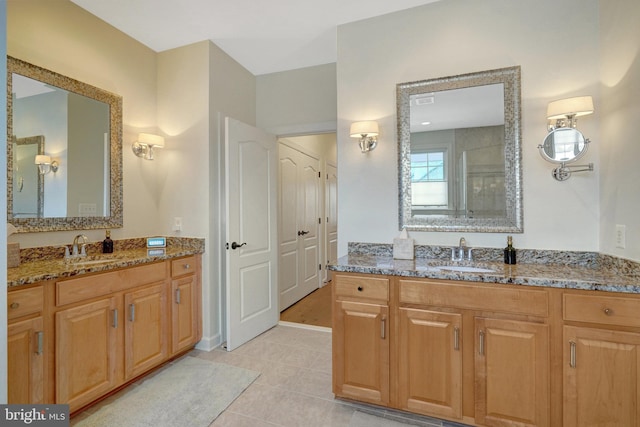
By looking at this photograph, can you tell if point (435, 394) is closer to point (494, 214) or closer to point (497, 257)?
point (497, 257)

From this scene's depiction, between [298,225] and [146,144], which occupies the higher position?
[146,144]

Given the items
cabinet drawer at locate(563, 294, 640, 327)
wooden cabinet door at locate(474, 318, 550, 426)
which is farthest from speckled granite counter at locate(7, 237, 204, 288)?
cabinet drawer at locate(563, 294, 640, 327)

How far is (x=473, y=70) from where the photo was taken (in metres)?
2.13

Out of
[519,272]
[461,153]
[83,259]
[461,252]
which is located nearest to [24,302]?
[83,259]

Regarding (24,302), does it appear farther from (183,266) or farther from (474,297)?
(474,297)

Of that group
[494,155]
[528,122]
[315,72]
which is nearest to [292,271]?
[315,72]

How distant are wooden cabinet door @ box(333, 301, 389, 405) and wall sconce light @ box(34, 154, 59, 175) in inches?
88.2

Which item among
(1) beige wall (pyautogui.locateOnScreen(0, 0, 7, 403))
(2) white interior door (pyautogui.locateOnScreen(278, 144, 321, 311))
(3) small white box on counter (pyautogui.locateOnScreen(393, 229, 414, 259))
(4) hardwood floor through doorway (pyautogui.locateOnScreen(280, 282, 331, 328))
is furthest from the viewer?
(2) white interior door (pyautogui.locateOnScreen(278, 144, 321, 311))

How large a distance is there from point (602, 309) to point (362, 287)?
3.87 ft

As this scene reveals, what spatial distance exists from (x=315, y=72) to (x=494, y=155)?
6.76 ft

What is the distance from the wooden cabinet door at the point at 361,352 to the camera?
6.00 feet

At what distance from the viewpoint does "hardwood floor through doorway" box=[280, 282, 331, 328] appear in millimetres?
3482

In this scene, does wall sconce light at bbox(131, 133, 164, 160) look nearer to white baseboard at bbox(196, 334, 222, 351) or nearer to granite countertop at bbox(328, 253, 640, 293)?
white baseboard at bbox(196, 334, 222, 351)

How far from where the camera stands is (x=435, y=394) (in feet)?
5.66
